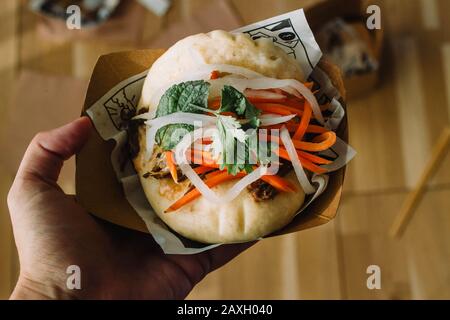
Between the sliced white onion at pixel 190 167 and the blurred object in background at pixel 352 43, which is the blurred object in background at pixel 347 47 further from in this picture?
the sliced white onion at pixel 190 167

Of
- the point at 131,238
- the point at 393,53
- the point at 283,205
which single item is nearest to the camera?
the point at 283,205

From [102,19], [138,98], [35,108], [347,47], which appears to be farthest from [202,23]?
[138,98]

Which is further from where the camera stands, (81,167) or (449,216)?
(449,216)

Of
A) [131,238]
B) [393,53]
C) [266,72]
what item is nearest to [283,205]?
[266,72]

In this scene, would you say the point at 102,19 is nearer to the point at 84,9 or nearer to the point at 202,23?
the point at 84,9

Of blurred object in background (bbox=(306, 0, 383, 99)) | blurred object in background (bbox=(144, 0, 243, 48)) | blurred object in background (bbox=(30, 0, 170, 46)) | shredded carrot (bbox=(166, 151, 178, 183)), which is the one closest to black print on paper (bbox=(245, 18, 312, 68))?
shredded carrot (bbox=(166, 151, 178, 183))

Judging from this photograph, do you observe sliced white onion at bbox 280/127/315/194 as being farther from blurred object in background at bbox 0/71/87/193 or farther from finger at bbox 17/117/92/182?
blurred object in background at bbox 0/71/87/193

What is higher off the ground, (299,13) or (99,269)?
(299,13)
